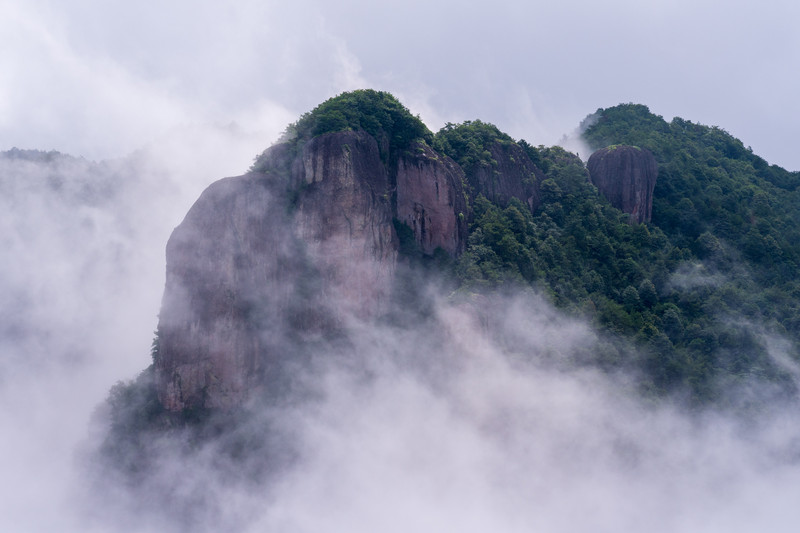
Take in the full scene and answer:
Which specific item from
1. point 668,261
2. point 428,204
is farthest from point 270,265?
point 668,261

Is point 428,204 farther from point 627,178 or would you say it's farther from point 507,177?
point 627,178

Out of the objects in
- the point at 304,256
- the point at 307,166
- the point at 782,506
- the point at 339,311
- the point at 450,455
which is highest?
the point at 307,166

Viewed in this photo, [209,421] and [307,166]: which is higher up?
[307,166]

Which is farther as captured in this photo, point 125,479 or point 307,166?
point 307,166

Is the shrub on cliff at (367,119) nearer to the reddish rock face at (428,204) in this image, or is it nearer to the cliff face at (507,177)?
the reddish rock face at (428,204)

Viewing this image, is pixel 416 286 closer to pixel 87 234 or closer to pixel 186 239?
pixel 186 239

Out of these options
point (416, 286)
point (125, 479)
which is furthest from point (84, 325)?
point (416, 286)
